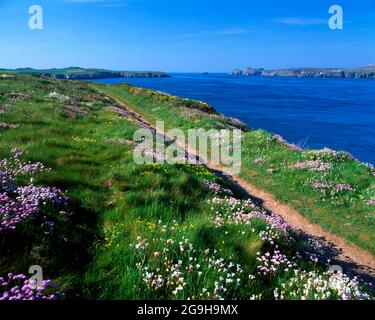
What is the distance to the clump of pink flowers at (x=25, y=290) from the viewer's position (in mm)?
4410

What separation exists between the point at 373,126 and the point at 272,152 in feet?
153

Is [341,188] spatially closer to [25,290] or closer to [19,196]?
[19,196]

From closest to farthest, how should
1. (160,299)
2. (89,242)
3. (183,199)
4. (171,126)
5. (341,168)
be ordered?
(160,299) < (89,242) < (183,199) < (341,168) < (171,126)

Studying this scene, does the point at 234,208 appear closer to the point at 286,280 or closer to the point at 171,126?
the point at 286,280

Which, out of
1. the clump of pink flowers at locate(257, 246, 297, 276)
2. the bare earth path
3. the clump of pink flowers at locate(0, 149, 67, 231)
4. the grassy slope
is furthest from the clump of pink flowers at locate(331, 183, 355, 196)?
the clump of pink flowers at locate(0, 149, 67, 231)

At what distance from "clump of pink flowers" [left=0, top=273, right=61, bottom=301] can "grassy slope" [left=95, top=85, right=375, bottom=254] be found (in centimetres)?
1115

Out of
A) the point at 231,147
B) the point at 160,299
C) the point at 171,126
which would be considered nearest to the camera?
the point at 160,299

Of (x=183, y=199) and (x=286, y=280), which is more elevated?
(x=183, y=199)

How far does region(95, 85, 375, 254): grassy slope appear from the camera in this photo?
13.9m

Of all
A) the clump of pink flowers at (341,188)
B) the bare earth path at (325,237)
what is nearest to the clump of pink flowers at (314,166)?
the clump of pink flowers at (341,188)

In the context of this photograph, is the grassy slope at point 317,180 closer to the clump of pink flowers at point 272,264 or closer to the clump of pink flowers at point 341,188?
the clump of pink flowers at point 341,188

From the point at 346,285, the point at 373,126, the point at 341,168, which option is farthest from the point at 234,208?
the point at 373,126

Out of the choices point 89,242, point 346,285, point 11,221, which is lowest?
point 346,285

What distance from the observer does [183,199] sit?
10.1m
